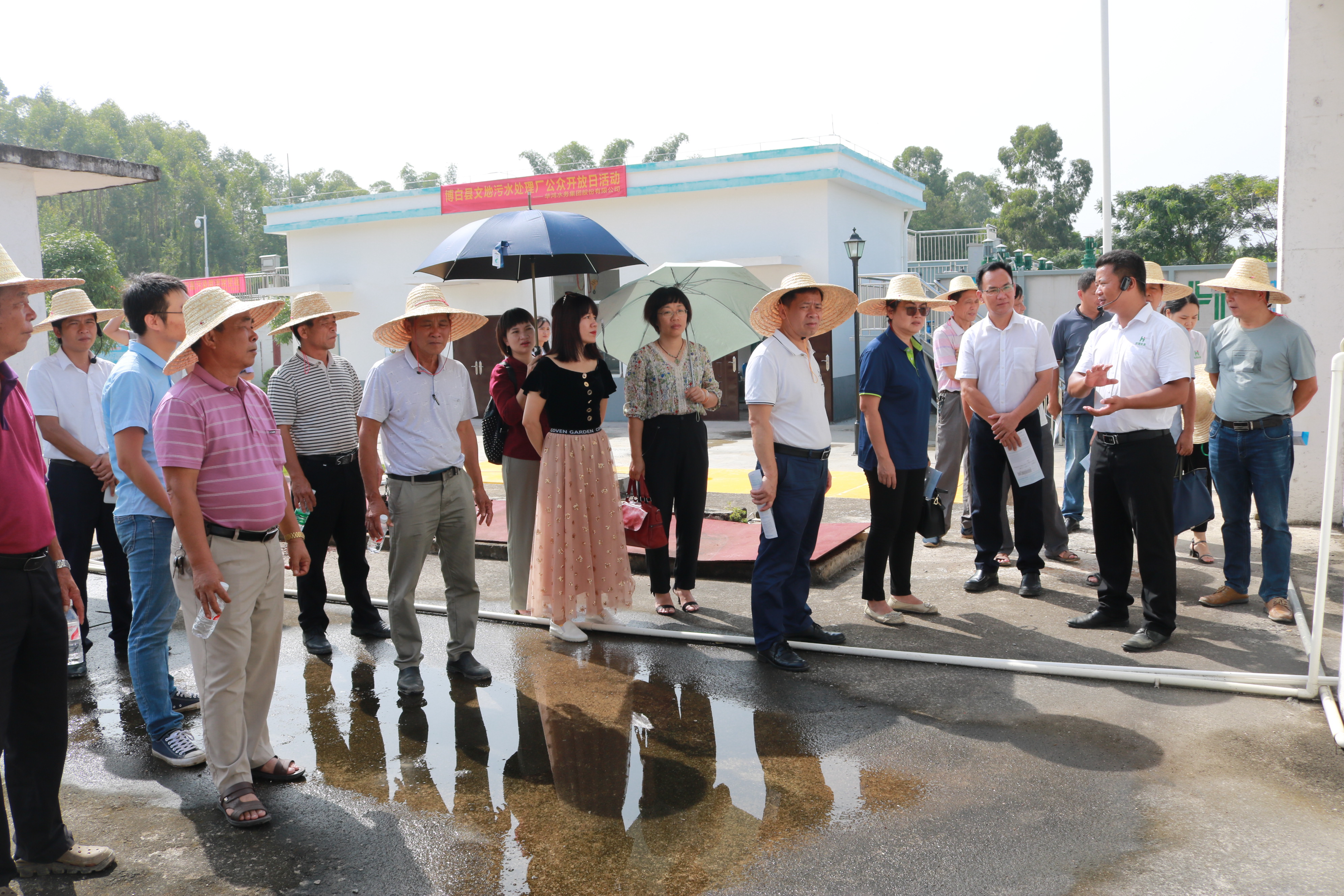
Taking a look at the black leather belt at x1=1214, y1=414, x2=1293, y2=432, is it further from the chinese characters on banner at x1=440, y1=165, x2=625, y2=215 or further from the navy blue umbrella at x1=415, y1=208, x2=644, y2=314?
the chinese characters on banner at x1=440, y1=165, x2=625, y2=215

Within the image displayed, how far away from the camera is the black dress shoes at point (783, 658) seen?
476 cm

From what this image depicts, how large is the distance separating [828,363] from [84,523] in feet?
52.6

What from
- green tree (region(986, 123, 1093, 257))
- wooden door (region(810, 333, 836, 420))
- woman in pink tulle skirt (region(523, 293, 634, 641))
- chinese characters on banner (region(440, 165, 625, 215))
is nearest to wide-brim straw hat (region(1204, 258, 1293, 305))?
woman in pink tulle skirt (region(523, 293, 634, 641))

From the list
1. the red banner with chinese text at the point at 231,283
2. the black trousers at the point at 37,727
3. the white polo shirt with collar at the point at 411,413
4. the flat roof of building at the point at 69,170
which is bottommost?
the black trousers at the point at 37,727

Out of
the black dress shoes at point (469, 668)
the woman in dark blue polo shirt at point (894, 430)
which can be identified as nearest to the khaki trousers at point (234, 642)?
the black dress shoes at point (469, 668)

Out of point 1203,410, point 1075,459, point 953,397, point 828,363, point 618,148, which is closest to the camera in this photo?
point 1203,410

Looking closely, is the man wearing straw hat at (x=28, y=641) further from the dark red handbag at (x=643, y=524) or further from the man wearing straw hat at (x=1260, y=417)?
the man wearing straw hat at (x=1260, y=417)

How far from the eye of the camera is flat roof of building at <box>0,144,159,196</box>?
873 cm

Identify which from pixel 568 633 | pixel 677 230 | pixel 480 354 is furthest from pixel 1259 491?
pixel 480 354

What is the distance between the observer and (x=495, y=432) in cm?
572

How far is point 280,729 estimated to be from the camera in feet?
13.8

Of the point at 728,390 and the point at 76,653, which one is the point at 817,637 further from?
the point at 728,390

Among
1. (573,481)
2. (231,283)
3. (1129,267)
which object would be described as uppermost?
(231,283)

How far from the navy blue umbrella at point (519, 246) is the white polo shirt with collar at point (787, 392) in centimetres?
143
